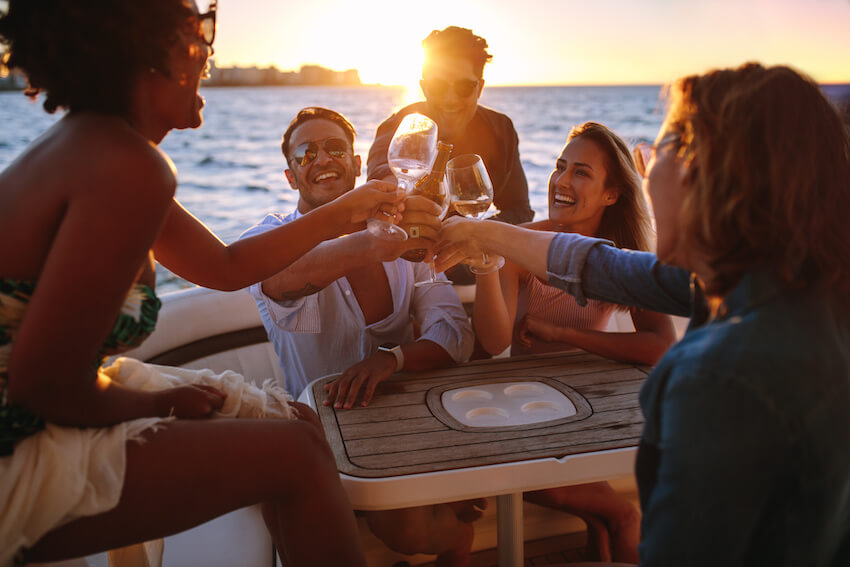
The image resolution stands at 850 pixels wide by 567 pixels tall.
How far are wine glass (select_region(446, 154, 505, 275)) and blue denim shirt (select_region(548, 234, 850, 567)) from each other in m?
1.21

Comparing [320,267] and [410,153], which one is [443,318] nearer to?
[320,267]

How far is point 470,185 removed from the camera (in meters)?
2.16

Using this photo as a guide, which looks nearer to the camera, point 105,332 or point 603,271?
point 105,332

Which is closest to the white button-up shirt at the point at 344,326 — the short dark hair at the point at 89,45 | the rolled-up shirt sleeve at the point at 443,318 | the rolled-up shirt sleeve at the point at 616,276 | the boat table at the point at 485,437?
the rolled-up shirt sleeve at the point at 443,318

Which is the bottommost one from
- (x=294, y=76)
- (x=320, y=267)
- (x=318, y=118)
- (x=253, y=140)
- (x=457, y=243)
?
(x=253, y=140)

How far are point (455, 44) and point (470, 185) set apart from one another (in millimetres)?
1775

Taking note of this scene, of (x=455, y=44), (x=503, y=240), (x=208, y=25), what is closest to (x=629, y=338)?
(x=503, y=240)

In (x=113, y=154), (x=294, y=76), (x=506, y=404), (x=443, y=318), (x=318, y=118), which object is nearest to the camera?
(x=113, y=154)

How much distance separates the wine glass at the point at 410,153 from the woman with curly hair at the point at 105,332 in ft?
2.60

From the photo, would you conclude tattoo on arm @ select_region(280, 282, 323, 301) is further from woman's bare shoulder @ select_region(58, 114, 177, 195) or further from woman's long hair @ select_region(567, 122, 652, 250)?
woman's long hair @ select_region(567, 122, 652, 250)

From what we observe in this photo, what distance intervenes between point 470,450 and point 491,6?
28468mm

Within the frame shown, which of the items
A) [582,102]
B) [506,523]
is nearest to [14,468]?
[506,523]

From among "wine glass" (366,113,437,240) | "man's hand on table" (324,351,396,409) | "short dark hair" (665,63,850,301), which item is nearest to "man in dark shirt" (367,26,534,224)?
"wine glass" (366,113,437,240)

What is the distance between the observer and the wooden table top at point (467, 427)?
1.63 meters
